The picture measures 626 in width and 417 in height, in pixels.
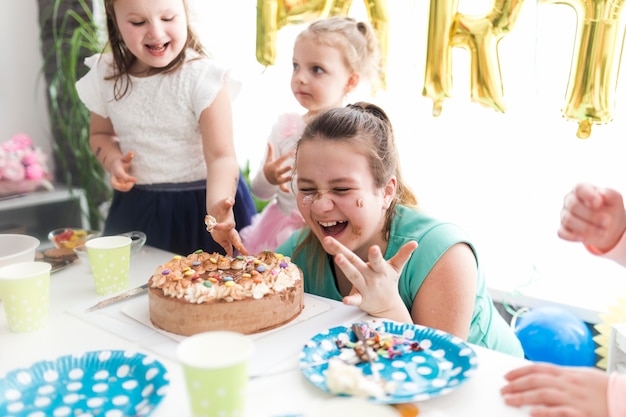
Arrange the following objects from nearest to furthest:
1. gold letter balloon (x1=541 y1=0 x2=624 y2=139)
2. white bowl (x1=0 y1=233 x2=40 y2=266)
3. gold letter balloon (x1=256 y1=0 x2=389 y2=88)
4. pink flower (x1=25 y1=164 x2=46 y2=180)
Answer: white bowl (x1=0 y1=233 x2=40 y2=266), gold letter balloon (x1=541 y1=0 x2=624 y2=139), gold letter balloon (x1=256 y1=0 x2=389 y2=88), pink flower (x1=25 y1=164 x2=46 y2=180)

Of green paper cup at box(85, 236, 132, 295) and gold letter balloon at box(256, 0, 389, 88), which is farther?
gold letter balloon at box(256, 0, 389, 88)

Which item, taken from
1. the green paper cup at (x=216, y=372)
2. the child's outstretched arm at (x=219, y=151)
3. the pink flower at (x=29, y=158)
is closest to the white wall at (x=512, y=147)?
the child's outstretched arm at (x=219, y=151)

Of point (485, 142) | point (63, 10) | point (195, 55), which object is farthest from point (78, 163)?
point (485, 142)

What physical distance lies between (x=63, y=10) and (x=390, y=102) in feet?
7.04

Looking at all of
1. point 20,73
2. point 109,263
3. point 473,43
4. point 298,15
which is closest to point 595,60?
point 473,43

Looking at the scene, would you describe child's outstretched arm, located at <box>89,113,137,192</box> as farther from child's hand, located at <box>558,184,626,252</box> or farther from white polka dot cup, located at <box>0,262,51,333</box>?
child's hand, located at <box>558,184,626,252</box>

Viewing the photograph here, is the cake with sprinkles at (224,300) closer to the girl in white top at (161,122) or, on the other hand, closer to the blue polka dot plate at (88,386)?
the blue polka dot plate at (88,386)

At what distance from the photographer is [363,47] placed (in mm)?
2158

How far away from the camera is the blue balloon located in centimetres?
210

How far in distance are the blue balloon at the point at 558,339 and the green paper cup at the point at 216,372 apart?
167 cm

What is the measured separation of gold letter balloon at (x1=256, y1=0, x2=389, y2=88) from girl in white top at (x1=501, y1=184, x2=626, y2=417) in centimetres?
145

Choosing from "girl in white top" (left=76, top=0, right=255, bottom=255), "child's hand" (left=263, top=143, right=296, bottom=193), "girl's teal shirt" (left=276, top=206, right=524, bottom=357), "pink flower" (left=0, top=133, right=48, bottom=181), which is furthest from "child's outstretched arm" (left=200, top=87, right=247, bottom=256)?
"pink flower" (left=0, top=133, right=48, bottom=181)

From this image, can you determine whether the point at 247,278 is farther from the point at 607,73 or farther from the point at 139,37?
the point at 607,73

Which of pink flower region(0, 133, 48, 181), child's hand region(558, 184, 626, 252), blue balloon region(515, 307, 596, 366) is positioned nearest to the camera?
child's hand region(558, 184, 626, 252)
